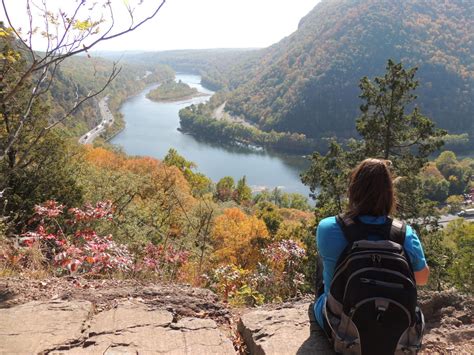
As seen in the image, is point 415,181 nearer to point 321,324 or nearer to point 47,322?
point 321,324

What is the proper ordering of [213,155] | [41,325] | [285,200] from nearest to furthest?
[41,325] < [285,200] < [213,155]

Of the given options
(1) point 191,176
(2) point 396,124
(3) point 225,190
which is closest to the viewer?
(2) point 396,124

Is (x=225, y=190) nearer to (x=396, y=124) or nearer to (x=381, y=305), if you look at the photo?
(x=396, y=124)

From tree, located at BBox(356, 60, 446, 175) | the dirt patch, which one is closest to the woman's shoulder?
the dirt patch

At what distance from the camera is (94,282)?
3414mm

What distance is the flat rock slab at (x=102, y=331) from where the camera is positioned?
2350mm

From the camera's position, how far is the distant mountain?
90750mm

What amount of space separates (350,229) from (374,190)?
24 cm

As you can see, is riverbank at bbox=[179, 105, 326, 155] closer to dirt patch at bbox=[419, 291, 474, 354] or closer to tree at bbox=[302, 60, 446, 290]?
tree at bbox=[302, 60, 446, 290]

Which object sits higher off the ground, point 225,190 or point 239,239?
point 239,239

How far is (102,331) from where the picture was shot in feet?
8.27

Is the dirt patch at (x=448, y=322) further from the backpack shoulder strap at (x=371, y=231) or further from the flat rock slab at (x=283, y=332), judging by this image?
the backpack shoulder strap at (x=371, y=231)

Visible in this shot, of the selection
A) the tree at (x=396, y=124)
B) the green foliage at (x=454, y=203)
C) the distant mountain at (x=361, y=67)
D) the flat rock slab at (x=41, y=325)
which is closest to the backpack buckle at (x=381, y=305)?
the flat rock slab at (x=41, y=325)

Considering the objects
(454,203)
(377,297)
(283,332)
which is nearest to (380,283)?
(377,297)
